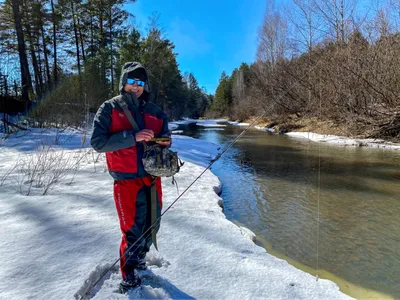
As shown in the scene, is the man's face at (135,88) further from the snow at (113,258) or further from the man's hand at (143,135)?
the snow at (113,258)

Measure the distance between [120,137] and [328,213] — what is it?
4.04 metres

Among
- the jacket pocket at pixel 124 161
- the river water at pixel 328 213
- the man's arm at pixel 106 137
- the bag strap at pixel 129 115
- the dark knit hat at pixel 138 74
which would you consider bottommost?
the river water at pixel 328 213

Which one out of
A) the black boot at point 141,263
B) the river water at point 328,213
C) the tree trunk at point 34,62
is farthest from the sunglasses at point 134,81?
the tree trunk at point 34,62

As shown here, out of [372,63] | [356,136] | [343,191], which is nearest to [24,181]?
[343,191]

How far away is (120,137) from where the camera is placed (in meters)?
1.78

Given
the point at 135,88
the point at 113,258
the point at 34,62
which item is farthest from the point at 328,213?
the point at 34,62

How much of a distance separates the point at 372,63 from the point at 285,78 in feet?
36.4

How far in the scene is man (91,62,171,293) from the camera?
182 cm

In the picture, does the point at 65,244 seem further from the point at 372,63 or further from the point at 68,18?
the point at 68,18

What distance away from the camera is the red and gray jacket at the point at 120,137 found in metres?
1.79

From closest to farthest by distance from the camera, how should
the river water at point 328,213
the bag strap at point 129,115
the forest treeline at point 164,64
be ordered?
→ the bag strap at point 129,115 < the river water at point 328,213 < the forest treeline at point 164,64

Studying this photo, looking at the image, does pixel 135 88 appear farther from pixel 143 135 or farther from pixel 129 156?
pixel 129 156

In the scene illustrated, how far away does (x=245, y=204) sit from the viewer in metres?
5.00

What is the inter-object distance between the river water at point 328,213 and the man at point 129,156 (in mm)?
2031
